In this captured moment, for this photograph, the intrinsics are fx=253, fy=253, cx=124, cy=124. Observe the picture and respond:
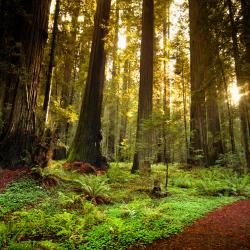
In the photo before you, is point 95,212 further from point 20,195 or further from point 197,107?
point 197,107

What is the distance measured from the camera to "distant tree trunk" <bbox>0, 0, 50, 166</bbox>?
7773mm

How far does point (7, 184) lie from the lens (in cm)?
650

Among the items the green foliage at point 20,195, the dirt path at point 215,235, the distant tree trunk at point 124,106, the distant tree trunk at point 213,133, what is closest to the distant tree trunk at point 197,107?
the distant tree trunk at point 213,133

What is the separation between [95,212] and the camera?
5281mm

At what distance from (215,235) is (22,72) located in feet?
22.4

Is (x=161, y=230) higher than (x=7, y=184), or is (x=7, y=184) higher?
(x=7, y=184)

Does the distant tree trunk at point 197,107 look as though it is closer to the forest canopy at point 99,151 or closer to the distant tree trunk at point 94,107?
the forest canopy at point 99,151

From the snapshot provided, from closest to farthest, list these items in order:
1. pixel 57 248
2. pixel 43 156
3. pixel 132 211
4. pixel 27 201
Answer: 1. pixel 57 248
2. pixel 132 211
3. pixel 27 201
4. pixel 43 156

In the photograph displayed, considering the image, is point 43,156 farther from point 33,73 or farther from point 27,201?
point 33,73

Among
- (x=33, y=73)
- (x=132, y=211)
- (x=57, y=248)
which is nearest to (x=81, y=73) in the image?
(x=33, y=73)

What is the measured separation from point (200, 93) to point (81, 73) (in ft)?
28.8

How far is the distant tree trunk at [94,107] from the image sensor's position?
1116 centimetres

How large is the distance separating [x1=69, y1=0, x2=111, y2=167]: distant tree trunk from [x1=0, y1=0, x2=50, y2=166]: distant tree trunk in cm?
320

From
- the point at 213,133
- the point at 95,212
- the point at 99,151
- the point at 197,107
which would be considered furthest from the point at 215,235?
the point at 197,107
